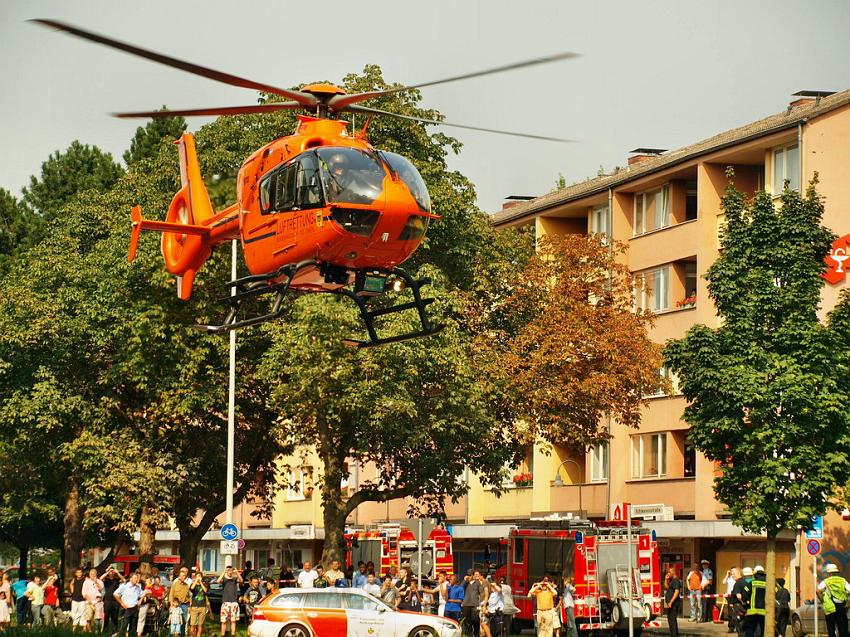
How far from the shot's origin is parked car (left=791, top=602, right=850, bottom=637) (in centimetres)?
3631

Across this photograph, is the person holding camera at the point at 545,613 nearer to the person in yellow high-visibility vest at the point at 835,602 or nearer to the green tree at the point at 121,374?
the person in yellow high-visibility vest at the point at 835,602

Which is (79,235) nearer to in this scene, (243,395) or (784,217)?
(243,395)

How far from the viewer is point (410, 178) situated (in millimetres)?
20891

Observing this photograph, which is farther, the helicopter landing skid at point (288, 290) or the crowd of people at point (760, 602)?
the crowd of people at point (760, 602)

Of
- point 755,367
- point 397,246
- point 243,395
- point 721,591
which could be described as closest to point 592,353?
point 755,367

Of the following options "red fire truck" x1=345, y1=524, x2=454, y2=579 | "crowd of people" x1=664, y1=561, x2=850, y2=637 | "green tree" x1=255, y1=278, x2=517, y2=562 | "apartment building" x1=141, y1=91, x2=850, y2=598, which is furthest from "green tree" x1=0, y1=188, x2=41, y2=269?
"crowd of people" x1=664, y1=561, x2=850, y2=637

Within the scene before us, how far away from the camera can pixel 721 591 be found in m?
49.4

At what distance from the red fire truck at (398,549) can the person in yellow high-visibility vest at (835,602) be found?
11.5 metres

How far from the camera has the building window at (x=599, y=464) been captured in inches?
2173

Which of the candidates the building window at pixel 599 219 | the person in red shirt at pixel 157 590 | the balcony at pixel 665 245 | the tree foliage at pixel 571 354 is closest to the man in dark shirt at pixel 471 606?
the tree foliage at pixel 571 354

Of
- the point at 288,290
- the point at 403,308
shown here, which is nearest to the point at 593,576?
the point at 403,308

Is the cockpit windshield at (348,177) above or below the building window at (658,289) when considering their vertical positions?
below

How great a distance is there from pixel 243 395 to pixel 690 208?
61.8ft

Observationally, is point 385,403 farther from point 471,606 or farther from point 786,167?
Result: point 786,167
